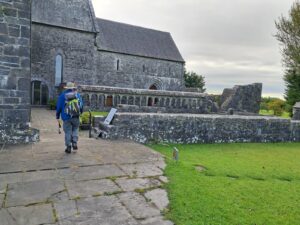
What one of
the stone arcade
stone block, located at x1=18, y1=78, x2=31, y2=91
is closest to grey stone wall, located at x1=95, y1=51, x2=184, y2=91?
the stone arcade

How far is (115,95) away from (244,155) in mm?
7988

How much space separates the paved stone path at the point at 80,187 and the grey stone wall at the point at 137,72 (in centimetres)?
2111

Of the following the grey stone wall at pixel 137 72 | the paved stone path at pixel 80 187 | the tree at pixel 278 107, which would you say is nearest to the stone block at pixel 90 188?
the paved stone path at pixel 80 187

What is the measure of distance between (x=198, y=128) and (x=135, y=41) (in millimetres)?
23200

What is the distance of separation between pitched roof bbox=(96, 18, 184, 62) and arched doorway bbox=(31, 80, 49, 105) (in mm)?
7176

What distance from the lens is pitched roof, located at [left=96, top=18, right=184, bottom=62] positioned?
91.1ft

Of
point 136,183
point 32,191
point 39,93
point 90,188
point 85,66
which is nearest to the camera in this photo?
point 32,191

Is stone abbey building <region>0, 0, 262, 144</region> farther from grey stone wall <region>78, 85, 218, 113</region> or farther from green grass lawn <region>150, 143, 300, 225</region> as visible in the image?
green grass lawn <region>150, 143, 300, 225</region>

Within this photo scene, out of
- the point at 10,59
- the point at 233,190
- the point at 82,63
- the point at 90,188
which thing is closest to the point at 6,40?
the point at 10,59

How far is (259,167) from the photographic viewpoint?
676cm

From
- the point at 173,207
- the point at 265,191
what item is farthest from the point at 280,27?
the point at 173,207

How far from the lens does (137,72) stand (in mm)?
29297

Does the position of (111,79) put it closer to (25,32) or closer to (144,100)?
(144,100)

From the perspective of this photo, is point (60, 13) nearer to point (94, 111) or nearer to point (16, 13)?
point (94, 111)
